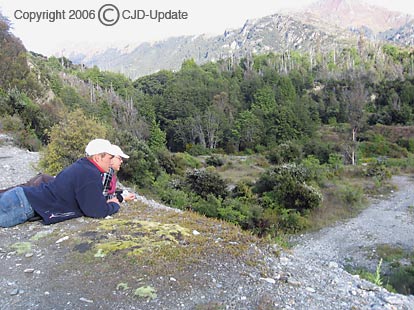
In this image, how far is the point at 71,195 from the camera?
4504mm

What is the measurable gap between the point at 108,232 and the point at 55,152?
666cm

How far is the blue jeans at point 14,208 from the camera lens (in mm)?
4359

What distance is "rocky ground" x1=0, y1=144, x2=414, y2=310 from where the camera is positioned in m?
3.08

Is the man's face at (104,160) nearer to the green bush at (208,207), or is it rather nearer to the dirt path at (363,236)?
the dirt path at (363,236)

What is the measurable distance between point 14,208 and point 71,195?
0.69 meters

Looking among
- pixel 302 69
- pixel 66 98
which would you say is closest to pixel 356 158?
pixel 66 98

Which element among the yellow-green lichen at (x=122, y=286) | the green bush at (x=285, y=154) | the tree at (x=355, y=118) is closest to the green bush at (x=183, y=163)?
the green bush at (x=285, y=154)

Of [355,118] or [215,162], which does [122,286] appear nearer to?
[215,162]

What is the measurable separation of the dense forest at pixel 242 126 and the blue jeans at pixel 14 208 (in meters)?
5.88

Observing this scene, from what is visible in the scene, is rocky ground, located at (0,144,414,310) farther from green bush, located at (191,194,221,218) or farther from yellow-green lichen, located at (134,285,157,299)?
green bush, located at (191,194,221,218)

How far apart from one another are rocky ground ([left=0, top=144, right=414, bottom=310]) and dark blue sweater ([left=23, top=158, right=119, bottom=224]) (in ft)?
0.64

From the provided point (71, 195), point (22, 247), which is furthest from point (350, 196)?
point (22, 247)

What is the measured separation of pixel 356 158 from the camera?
107ft

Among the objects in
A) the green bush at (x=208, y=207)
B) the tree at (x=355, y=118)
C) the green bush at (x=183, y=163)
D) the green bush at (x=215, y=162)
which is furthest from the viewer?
the green bush at (x=215, y=162)
